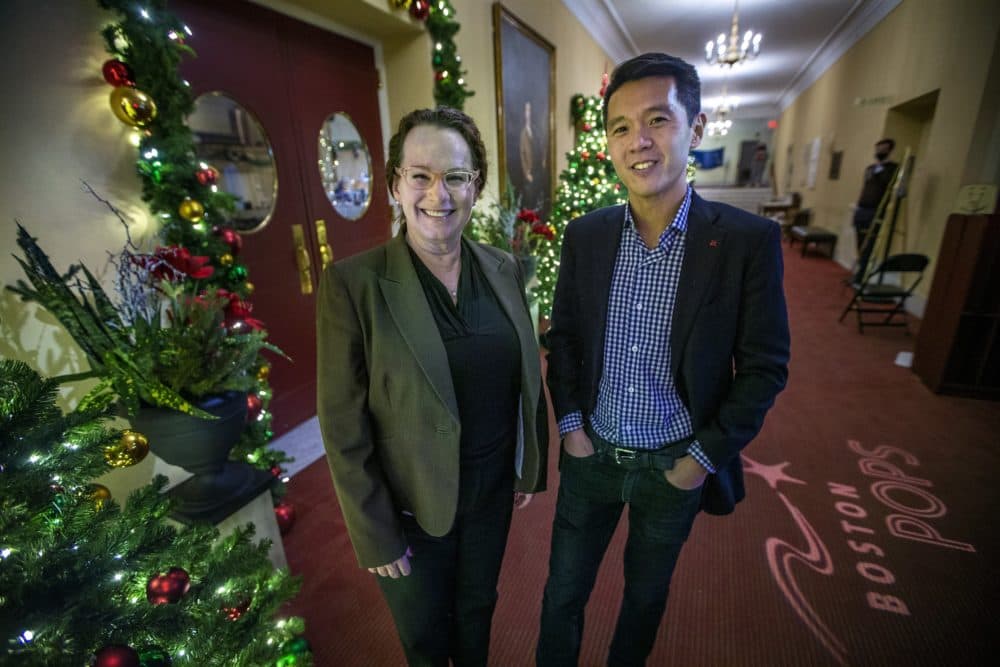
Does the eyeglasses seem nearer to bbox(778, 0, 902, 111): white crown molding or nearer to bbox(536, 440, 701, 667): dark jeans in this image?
bbox(536, 440, 701, 667): dark jeans

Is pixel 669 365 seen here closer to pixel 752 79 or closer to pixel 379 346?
pixel 379 346

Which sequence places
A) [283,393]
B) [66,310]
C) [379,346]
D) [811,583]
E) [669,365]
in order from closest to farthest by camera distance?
[379,346], [669,365], [66,310], [811,583], [283,393]

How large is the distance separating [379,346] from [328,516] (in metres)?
1.67

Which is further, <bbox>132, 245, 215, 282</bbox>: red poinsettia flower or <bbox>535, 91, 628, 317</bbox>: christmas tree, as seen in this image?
<bbox>535, 91, 628, 317</bbox>: christmas tree

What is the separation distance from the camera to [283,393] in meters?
2.78

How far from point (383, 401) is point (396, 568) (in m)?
0.40

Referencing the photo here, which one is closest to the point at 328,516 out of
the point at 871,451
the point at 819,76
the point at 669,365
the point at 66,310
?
the point at 66,310

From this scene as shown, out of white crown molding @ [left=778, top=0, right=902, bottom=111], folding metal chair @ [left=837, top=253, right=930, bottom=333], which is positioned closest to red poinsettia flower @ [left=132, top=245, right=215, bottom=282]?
folding metal chair @ [left=837, top=253, right=930, bottom=333]

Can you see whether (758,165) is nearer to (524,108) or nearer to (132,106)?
(524,108)

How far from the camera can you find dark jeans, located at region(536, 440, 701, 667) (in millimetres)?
1172

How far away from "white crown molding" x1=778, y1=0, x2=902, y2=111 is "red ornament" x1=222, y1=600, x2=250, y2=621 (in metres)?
8.81

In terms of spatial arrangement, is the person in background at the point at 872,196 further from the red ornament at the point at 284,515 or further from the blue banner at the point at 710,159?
the blue banner at the point at 710,159

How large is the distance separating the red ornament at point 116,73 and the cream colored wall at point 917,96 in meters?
6.10

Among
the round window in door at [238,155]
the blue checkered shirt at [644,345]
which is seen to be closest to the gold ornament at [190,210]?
the round window in door at [238,155]
